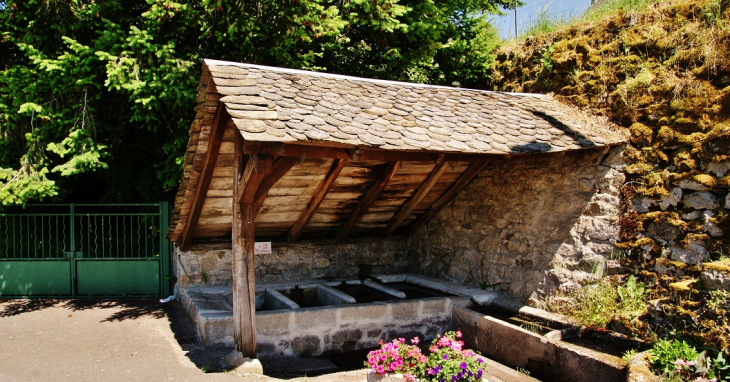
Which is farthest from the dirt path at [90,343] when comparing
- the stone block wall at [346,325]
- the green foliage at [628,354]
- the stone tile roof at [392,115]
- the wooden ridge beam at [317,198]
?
the green foliage at [628,354]

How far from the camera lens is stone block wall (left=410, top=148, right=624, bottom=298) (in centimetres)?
536

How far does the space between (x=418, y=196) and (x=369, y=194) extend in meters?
0.69

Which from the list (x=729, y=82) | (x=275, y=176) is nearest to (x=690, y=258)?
(x=729, y=82)

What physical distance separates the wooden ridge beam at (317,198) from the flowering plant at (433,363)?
79.3 inches

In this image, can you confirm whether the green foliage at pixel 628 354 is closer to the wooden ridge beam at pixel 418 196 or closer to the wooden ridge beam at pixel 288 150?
the wooden ridge beam at pixel 418 196

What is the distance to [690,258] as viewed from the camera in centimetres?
465

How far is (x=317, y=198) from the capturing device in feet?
19.7

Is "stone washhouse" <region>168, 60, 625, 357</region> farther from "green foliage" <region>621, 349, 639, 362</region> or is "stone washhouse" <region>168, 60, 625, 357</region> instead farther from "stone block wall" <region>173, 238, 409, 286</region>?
"green foliage" <region>621, 349, 639, 362</region>

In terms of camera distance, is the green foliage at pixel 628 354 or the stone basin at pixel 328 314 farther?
the stone basin at pixel 328 314

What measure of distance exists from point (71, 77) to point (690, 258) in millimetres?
7057

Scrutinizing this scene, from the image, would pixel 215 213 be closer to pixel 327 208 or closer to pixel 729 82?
pixel 327 208

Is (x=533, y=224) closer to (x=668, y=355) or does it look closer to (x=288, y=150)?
(x=668, y=355)

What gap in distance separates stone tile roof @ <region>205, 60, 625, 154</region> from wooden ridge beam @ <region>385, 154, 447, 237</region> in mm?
513

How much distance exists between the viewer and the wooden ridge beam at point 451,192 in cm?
645
